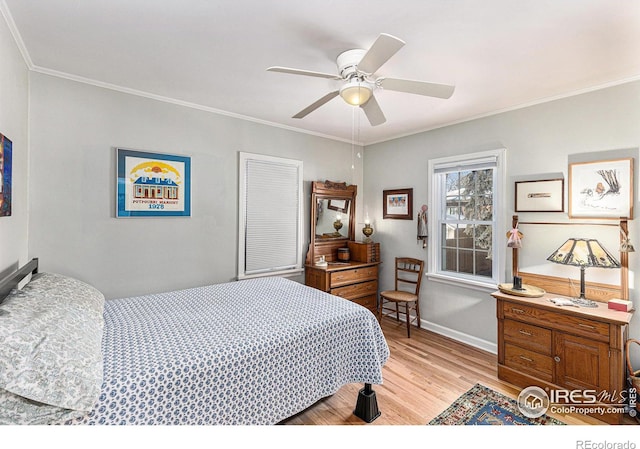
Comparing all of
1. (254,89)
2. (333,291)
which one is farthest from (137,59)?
(333,291)

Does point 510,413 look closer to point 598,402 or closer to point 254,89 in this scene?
point 598,402

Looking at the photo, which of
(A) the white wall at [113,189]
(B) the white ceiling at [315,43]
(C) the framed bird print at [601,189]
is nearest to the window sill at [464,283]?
(C) the framed bird print at [601,189]

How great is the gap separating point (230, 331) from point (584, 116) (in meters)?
3.32

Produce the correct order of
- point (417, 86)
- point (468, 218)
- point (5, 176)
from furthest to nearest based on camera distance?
point (468, 218)
point (417, 86)
point (5, 176)

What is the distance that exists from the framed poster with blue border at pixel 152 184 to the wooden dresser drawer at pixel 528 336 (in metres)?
3.18

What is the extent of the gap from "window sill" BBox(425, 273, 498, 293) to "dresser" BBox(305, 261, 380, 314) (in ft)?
2.53

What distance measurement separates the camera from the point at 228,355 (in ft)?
5.09

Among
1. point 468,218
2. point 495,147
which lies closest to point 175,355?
point 468,218

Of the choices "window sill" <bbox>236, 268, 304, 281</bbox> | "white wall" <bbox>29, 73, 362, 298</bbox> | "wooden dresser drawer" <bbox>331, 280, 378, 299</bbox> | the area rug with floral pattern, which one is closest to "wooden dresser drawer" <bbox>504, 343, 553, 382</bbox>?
the area rug with floral pattern

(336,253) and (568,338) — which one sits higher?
(336,253)

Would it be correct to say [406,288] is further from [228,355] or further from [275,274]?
[228,355]

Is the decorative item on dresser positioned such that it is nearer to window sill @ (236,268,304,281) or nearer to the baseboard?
the baseboard

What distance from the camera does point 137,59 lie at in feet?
7.06

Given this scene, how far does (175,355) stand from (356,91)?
1.82 m
